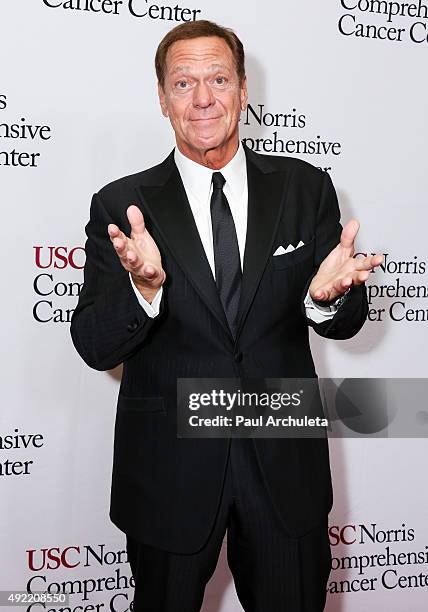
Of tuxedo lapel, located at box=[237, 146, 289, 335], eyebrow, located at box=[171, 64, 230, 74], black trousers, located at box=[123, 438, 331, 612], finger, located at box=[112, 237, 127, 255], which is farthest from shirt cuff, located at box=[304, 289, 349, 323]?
eyebrow, located at box=[171, 64, 230, 74]

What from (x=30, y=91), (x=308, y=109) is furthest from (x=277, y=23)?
(x=30, y=91)

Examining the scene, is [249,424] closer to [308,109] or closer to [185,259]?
[185,259]

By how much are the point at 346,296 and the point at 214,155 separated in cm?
41

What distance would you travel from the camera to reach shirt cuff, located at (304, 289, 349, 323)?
144cm

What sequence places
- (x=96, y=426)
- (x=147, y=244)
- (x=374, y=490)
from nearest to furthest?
(x=147, y=244)
(x=96, y=426)
(x=374, y=490)

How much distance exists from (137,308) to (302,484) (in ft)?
1.66

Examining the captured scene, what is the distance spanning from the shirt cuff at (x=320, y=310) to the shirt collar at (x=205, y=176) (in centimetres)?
28

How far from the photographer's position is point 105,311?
1413 mm

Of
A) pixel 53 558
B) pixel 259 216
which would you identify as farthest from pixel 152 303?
pixel 53 558

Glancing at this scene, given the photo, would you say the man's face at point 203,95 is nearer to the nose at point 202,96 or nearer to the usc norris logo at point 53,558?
the nose at point 202,96

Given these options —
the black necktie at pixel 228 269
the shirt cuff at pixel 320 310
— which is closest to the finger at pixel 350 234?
the shirt cuff at pixel 320 310

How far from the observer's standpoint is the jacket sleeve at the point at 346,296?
1457 millimetres

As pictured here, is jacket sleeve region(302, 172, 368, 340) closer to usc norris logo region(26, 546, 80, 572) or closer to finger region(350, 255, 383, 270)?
finger region(350, 255, 383, 270)

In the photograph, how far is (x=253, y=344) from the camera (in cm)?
151
